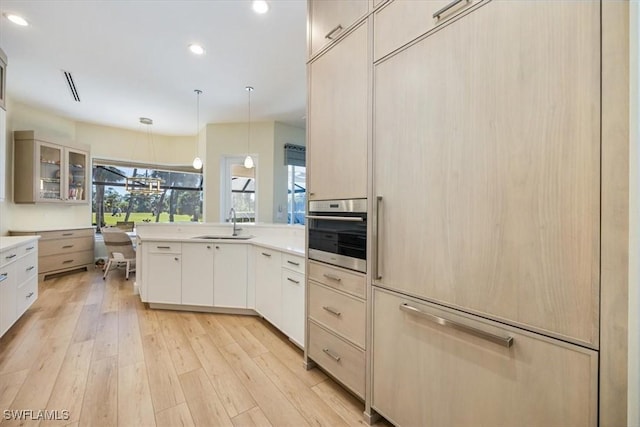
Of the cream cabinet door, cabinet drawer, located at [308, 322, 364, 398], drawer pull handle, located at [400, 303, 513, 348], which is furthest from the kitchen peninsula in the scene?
the cream cabinet door

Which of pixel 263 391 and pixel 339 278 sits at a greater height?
pixel 339 278

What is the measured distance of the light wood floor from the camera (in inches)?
61.8

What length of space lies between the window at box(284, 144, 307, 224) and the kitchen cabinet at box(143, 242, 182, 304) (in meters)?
2.44

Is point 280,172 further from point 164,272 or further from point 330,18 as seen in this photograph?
point 330,18

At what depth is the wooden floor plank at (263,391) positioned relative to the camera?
5.08 feet

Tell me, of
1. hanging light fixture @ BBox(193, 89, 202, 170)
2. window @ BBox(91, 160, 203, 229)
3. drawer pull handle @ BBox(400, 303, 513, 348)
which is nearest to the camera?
drawer pull handle @ BBox(400, 303, 513, 348)

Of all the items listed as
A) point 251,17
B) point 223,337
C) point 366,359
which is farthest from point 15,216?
point 366,359

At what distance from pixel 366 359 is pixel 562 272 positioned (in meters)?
1.04

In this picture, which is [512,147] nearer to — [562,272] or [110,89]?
[562,272]

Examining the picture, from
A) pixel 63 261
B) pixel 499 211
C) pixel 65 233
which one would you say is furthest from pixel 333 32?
pixel 63 261

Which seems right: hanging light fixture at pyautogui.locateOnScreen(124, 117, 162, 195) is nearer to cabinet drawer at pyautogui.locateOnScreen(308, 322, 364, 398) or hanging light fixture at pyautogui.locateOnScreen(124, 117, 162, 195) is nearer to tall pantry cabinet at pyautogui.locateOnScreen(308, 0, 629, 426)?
cabinet drawer at pyautogui.locateOnScreen(308, 322, 364, 398)

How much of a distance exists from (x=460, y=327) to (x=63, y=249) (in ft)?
19.3

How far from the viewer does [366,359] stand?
5.01ft

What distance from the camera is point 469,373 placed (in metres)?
1.10
